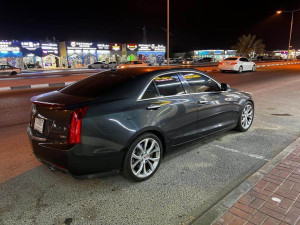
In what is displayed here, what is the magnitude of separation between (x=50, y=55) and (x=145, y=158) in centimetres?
4296

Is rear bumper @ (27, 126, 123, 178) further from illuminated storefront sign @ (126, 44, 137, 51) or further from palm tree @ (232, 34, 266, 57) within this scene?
palm tree @ (232, 34, 266, 57)

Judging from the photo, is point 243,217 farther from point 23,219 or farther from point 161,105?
point 23,219

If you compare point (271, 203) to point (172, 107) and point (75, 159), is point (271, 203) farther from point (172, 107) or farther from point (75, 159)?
point (75, 159)

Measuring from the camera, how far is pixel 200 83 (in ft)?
14.6

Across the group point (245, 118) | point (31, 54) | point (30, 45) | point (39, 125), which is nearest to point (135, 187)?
point (39, 125)

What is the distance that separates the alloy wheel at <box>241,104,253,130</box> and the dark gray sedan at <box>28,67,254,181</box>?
4.21 feet

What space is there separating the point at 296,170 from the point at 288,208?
1071 millimetres

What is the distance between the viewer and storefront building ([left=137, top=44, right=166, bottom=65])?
159ft

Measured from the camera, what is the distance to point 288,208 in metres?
2.81

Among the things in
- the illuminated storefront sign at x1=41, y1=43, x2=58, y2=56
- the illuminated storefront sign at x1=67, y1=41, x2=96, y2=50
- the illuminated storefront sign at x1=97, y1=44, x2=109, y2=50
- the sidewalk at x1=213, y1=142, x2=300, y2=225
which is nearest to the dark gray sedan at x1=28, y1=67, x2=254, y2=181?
the sidewalk at x1=213, y1=142, x2=300, y2=225

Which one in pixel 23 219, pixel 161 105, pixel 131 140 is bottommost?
pixel 23 219

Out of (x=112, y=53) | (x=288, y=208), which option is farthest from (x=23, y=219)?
(x=112, y=53)

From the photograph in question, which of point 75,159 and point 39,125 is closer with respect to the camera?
point 75,159

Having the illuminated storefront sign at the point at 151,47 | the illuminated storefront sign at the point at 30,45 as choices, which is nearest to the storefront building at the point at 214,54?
the illuminated storefront sign at the point at 151,47
